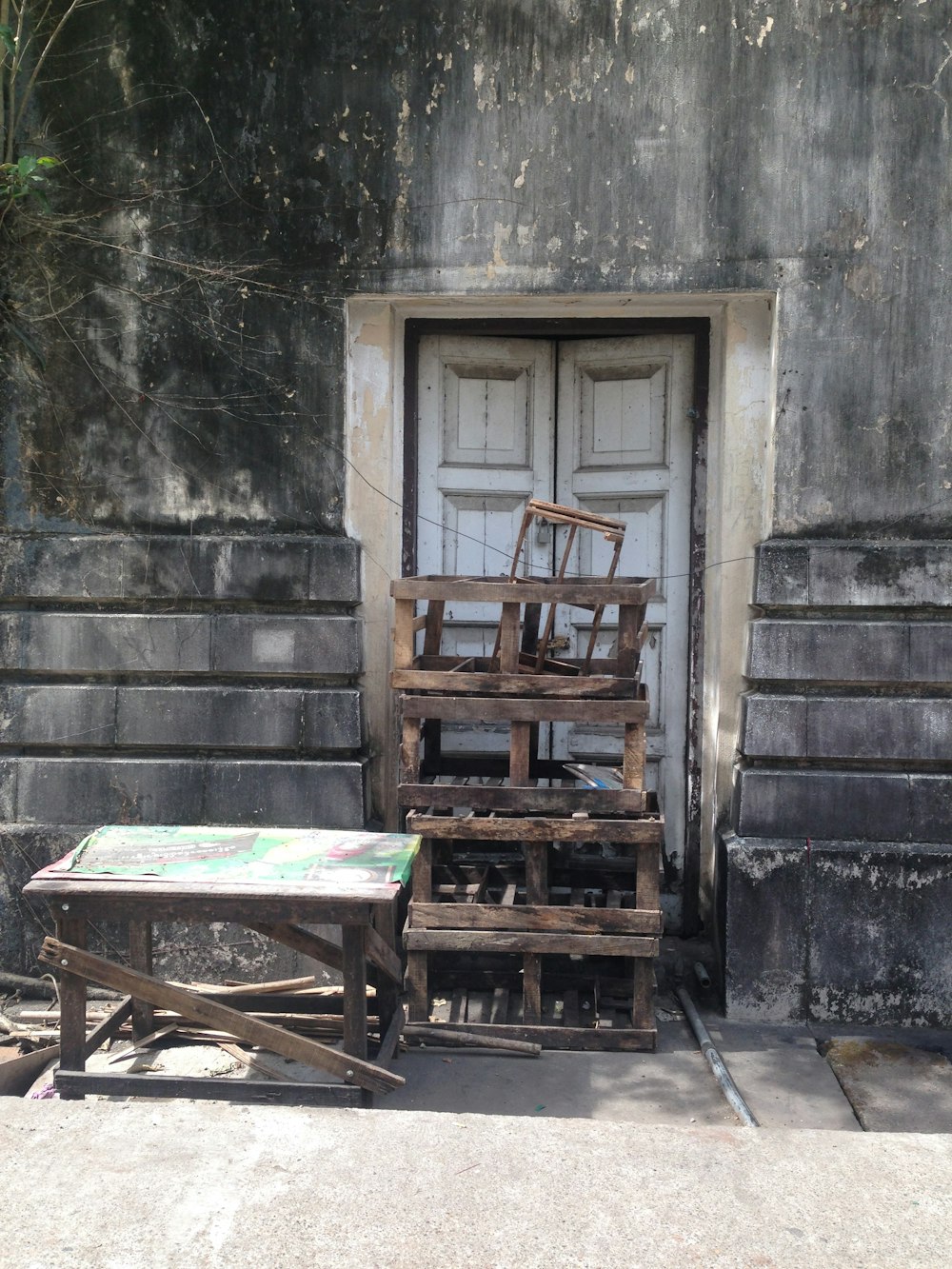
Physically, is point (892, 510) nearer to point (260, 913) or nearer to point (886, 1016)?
point (886, 1016)

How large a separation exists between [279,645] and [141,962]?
1.39 m

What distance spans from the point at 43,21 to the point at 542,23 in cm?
211

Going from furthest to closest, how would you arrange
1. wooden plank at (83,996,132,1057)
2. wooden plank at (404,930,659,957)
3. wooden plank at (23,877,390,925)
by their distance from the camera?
wooden plank at (404,930,659,957)
wooden plank at (83,996,132,1057)
wooden plank at (23,877,390,925)

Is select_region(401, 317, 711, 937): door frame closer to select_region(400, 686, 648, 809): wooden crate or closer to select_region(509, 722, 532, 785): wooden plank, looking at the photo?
select_region(400, 686, 648, 809): wooden crate

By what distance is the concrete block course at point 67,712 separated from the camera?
185 inches

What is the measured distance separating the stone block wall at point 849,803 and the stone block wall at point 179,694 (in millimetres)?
1722

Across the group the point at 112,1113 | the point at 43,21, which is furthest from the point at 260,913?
the point at 43,21

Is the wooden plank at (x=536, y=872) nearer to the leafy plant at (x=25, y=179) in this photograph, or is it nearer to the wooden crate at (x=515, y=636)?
the wooden crate at (x=515, y=636)

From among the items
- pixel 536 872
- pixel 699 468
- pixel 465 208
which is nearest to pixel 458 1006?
pixel 536 872

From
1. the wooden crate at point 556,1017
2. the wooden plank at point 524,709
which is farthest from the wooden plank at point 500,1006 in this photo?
the wooden plank at point 524,709

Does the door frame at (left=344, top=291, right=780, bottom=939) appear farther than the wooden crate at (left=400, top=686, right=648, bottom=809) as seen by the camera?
Yes

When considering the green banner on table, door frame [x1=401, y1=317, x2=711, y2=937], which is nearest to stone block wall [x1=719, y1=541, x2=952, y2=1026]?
door frame [x1=401, y1=317, x2=711, y2=937]

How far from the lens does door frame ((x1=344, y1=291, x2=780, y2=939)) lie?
15.1ft

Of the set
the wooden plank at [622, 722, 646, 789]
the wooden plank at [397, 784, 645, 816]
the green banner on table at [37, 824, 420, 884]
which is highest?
the wooden plank at [622, 722, 646, 789]
